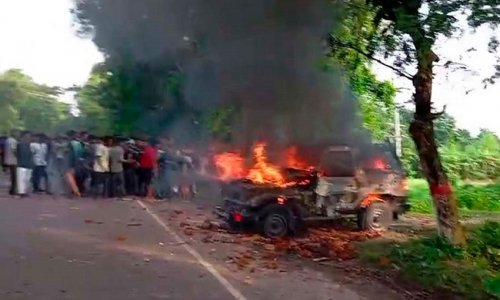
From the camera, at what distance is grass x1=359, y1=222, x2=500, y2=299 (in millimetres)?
8250

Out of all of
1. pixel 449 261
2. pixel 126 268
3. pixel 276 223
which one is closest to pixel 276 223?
pixel 276 223

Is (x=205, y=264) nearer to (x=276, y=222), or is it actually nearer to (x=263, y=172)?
(x=276, y=222)

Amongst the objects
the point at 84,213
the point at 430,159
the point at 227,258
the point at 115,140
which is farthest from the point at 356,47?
the point at 115,140

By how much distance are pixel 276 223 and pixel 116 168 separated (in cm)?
698

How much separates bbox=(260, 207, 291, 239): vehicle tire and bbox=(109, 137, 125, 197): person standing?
6725mm

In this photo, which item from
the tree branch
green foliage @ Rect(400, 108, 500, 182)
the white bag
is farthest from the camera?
green foliage @ Rect(400, 108, 500, 182)

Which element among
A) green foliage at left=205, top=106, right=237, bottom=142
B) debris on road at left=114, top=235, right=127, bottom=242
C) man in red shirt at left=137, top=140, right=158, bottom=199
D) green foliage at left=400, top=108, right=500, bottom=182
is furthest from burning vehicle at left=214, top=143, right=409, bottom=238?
green foliage at left=400, top=108, right=500, bottom=182

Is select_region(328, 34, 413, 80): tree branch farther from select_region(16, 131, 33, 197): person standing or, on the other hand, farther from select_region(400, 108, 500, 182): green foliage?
select_region(400, 108, 500, 182): green foliage

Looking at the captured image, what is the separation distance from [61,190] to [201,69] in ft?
17.2

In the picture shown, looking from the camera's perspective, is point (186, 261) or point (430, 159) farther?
point (430, 159)

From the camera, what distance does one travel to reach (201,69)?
16.9 meters

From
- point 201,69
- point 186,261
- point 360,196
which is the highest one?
point 201,69

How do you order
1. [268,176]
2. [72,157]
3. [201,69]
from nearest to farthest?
[268,176]
[201,69]
[72,157]

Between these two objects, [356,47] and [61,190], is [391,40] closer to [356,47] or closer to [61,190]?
[356,47]
